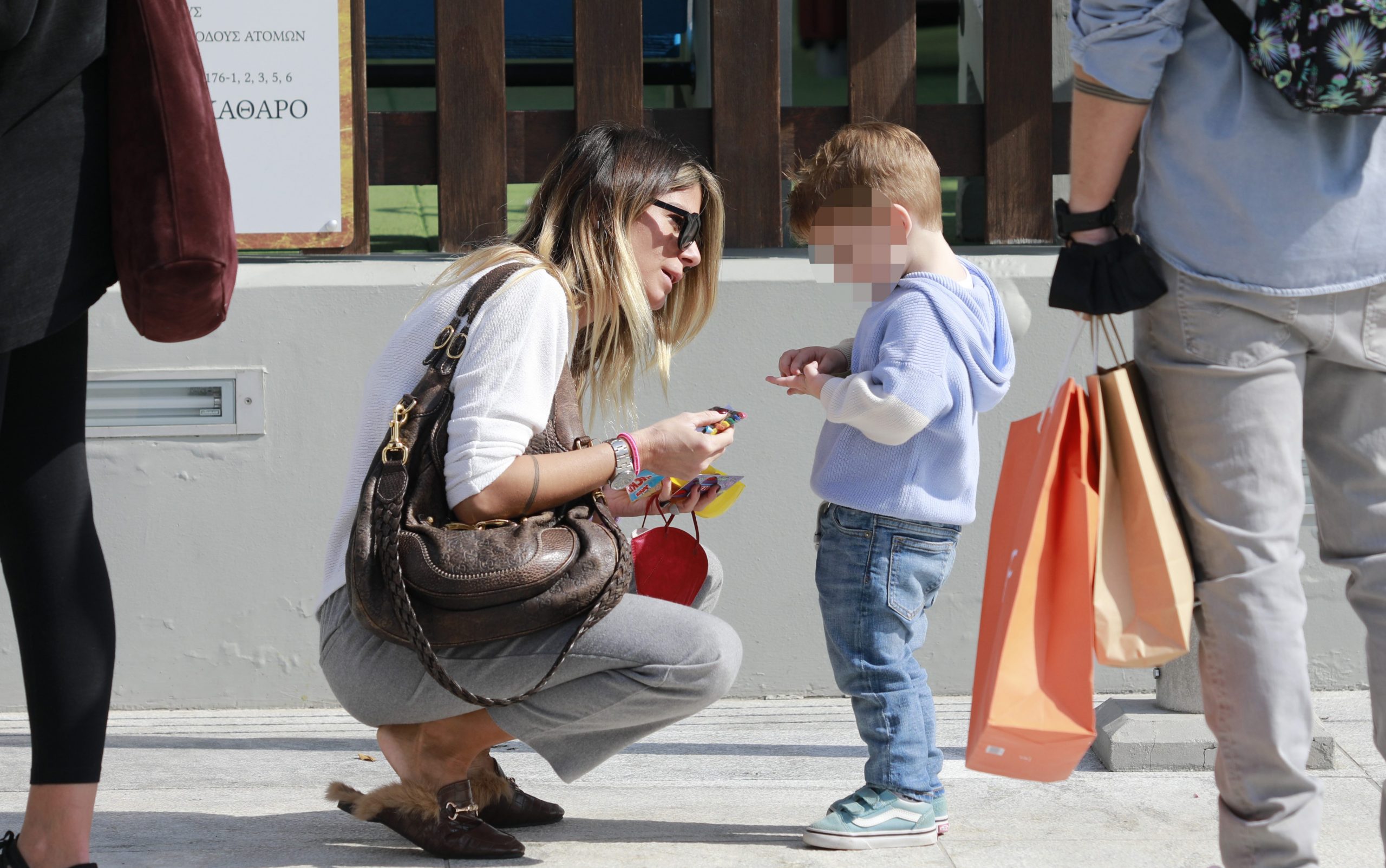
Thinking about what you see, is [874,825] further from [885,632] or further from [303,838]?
[303,838]

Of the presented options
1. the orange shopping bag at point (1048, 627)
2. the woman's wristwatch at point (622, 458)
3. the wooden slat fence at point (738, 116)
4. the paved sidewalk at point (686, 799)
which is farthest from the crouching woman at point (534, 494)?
the wooden slat fence at point (738, 116)

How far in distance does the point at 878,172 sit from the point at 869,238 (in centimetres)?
12

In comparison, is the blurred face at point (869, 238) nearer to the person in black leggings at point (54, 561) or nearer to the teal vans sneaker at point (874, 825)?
the teal vans sneaker at point (874, 825)

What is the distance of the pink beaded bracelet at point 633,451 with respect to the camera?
89.8 inches

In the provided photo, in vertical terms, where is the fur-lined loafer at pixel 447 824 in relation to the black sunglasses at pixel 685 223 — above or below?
below

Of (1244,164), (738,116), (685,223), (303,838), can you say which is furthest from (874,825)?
(738,116)

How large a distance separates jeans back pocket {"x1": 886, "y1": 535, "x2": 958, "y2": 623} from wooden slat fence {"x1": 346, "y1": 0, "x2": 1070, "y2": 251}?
1.46 m

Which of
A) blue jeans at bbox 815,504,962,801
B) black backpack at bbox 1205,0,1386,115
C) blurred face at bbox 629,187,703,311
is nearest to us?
black backpack at bbox 1205,0,1386,115

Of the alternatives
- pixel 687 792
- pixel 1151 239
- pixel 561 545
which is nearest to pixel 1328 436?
pixel 1151 239

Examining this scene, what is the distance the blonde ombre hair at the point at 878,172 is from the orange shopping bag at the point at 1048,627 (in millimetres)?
733

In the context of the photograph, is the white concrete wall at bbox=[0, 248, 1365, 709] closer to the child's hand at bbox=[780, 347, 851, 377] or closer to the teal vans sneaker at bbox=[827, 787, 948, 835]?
the child's hand at bbox=[780, 347, 851, 377]

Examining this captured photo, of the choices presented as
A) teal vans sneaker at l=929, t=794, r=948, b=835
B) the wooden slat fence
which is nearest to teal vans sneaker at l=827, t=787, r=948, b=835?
teal vans sneaker at l=929, t=794, r=948, b=835

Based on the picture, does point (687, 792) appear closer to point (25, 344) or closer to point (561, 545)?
point (561, 545)

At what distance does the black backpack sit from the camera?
5.42 feet
